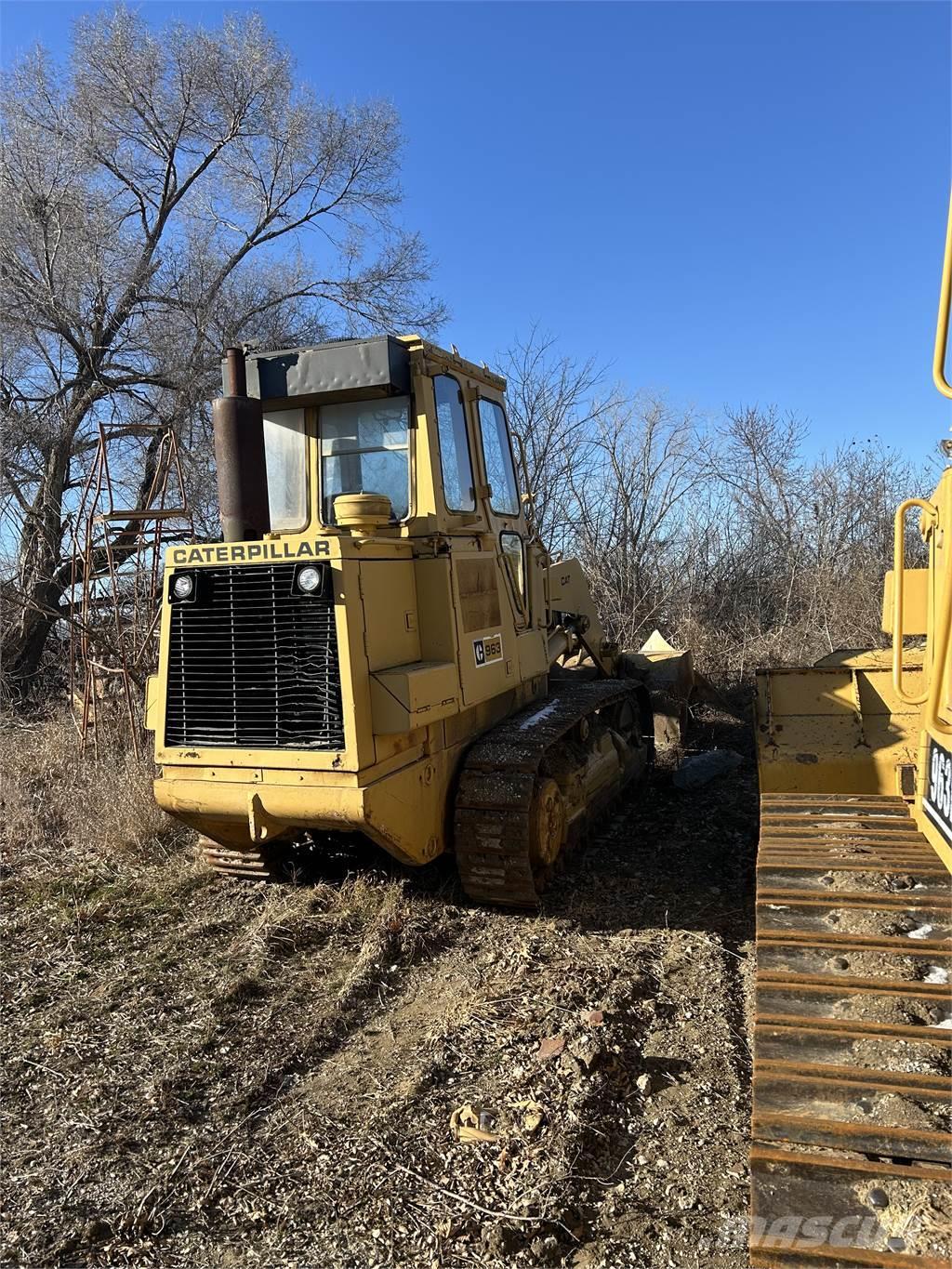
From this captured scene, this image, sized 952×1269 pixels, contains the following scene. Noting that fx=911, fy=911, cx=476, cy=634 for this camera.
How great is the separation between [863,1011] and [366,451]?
4130 millimetres

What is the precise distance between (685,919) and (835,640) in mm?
8296

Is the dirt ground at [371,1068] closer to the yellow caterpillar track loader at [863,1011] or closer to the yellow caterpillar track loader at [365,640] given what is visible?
the yellow caterpillar track loader at [365,640]

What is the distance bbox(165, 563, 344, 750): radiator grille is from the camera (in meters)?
4.54

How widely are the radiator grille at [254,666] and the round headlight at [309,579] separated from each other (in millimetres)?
56

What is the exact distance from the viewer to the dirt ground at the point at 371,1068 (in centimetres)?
287

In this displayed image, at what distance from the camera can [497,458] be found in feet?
21.0

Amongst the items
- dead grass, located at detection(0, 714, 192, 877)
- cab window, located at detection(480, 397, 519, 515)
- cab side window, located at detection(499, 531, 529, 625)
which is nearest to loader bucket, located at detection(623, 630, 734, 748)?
cab side window, located at detection(499, 531, 529, 625)

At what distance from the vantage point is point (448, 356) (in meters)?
5.69

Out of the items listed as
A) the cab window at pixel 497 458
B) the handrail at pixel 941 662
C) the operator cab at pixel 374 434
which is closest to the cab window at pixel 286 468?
the operator cab at pixel 374 434

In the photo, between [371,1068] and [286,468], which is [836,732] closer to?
[371,1068]

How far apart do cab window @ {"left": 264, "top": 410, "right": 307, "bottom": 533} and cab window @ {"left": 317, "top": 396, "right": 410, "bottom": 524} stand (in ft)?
0.45

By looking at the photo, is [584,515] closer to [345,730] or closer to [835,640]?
[835,640]

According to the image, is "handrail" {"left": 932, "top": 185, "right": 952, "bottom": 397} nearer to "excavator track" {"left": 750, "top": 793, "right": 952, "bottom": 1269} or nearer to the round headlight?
"excavator track" {"left": 750, "top": 793, "right": 952, "bottom": 1269}

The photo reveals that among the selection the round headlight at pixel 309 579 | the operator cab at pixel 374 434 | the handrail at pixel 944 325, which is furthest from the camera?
the operator cab at pixel 374 434
